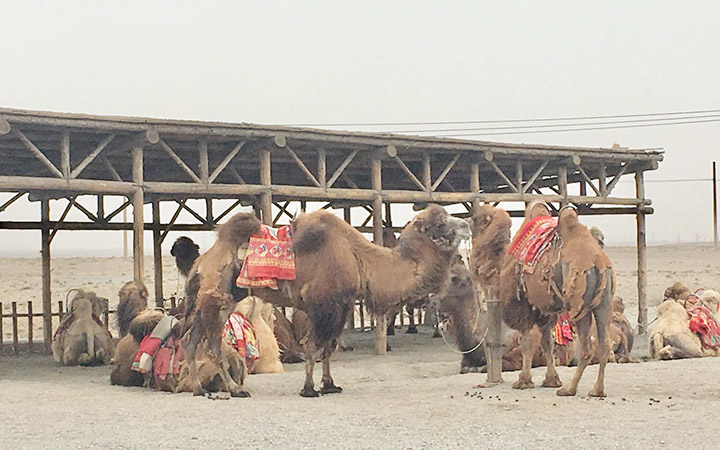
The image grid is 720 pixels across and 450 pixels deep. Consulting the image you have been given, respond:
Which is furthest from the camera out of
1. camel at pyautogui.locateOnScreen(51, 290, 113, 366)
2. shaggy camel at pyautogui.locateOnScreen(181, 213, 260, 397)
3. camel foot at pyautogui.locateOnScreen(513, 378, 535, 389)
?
camel at pyautogui.locateOnScreen(51, 290, 113, 366)

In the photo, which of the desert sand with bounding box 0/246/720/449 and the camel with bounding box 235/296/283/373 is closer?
the desert sand with bounding box 0/246/720/449

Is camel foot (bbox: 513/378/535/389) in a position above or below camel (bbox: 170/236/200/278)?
below

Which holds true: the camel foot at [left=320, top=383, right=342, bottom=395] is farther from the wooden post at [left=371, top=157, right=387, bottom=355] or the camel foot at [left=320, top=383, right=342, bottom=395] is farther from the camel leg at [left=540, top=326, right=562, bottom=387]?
the wooden post at [left=371, top=157, right=387, bottom=355]

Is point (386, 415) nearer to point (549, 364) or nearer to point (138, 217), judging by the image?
point (549, 364)

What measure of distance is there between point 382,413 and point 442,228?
2320mm

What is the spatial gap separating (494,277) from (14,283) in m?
53.8

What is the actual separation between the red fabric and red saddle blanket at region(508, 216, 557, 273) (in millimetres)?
2755

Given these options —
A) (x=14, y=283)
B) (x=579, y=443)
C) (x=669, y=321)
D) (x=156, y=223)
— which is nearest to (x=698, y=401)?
(x=579, y=443)

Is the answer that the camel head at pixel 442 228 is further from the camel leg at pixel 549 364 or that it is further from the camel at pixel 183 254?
the camel at pixel 183 254

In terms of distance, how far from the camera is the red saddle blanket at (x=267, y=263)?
32.8ft

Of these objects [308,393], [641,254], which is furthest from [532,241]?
[641,254]

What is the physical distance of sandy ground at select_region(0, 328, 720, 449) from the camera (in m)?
6.93

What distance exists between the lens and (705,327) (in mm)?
13516

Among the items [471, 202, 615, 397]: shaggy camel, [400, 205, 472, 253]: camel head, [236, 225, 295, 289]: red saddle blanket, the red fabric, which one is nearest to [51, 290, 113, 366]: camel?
[236, 225, 295, 289]: red saddle blanket
